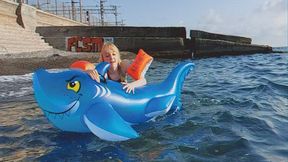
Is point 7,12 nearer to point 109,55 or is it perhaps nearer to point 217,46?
point 217,46

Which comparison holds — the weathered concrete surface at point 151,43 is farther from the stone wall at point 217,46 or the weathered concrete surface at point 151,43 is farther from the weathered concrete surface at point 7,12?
the weathered concrete surface at point 7,12

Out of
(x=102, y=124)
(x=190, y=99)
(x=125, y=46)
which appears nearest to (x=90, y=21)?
(x=125, y=46)

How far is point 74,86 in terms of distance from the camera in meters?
4.33

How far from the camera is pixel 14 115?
6094mm

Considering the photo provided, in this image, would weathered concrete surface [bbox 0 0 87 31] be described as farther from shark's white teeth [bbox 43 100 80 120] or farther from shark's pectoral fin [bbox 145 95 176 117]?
shark's white teeth [bbox 43 100 80 120]

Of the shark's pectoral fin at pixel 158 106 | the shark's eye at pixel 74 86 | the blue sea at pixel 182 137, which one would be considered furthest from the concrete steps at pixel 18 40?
the shark's eye at pixel 74 86

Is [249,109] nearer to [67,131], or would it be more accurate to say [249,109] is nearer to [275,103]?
[275,103]

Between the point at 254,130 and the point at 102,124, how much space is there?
6.54 feet

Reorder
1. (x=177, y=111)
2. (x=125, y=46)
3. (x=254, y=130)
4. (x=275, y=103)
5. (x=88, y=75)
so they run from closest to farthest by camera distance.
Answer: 1. (x=88, y=75)
2. (x=254, y=130)
3. (x=177, y=111)
4. (x=275, y=103)
5. (x=125, y=46)

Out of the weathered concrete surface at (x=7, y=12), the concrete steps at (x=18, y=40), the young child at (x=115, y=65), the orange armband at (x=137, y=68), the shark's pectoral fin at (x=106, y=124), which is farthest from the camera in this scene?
the weathered concrete surface at (x=7, y=12)

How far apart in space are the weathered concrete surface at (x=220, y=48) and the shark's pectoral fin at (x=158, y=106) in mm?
18997

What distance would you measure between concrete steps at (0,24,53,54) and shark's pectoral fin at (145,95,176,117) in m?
12.7

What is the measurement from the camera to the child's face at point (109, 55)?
17.4ft

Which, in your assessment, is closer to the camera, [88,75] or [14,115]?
[88,75]
